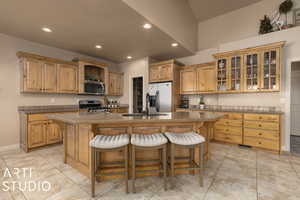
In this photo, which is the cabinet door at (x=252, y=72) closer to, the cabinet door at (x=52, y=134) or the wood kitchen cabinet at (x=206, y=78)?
the wood kitchen cabinet at (x=206, y=78)

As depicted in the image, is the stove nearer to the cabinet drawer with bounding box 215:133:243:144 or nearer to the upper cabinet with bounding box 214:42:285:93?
the cabinet drawer with bounding box 215:133:243:144

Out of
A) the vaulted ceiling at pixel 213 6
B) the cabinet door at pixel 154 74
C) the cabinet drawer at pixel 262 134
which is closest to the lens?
the cabinet drawer at pixel 262 134

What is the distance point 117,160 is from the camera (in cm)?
210

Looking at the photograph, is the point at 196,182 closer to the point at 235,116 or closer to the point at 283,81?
the point at 235,116

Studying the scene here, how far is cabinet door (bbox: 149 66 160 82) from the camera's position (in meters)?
4.77

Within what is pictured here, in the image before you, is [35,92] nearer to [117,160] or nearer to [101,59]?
[101,59]

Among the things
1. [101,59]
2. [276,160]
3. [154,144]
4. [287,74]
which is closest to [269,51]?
[287,74]

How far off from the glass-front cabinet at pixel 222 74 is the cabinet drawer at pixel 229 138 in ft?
4.20

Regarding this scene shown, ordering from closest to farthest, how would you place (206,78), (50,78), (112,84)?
(50,78) → (206,78) → (112,84)

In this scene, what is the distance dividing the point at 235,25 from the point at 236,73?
1.75 metres

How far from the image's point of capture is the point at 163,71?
4641mm

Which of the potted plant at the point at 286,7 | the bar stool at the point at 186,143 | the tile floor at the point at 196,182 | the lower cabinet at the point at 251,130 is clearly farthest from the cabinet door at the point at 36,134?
the potted plant at the point at 286,7

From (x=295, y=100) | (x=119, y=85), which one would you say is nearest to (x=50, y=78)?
(x=119, y=85)

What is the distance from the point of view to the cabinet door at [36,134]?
3194mm
